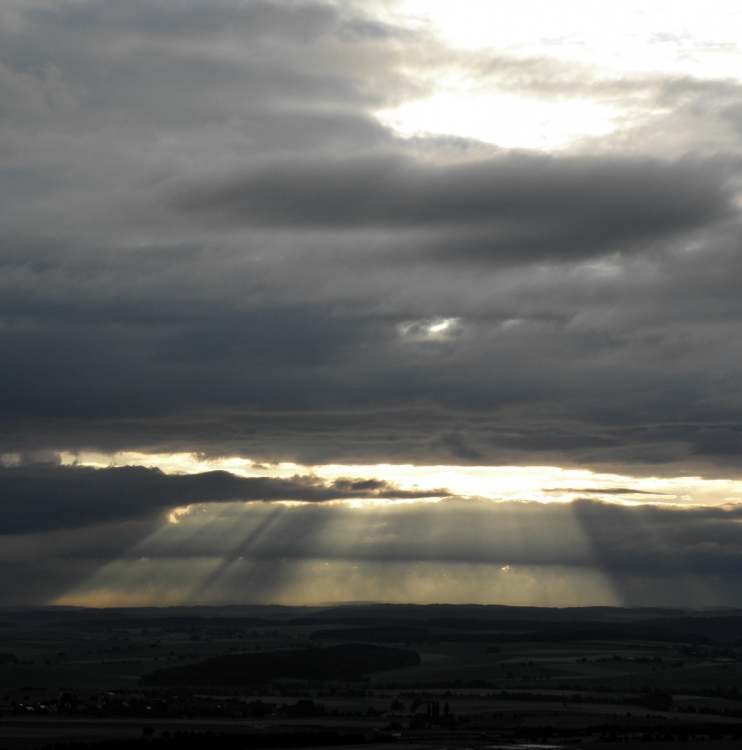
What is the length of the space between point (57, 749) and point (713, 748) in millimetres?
63040

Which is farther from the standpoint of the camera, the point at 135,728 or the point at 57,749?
the point at 135,728

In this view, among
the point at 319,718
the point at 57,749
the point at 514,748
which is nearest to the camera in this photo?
the point at 57,749

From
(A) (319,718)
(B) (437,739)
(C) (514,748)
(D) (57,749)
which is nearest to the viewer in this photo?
(D) (57,749)

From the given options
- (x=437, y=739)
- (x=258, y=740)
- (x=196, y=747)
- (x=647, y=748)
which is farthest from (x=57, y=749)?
(x=647, y=748)

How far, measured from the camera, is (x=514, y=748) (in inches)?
5748

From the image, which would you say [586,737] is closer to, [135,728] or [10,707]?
[135,728]

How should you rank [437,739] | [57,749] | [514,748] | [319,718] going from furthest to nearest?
[319,718], [437,739], [514,748], [57,749]

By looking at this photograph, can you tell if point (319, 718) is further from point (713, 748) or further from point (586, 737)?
point (713, 748)

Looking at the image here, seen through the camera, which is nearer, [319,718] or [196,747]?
[196,747]

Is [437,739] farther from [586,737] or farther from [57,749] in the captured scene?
[57,749]

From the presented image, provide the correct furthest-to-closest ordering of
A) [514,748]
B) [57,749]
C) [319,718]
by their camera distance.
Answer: [319,718], [514,748], [57,749]

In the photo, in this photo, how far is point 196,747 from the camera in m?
140

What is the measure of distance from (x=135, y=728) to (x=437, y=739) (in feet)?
109

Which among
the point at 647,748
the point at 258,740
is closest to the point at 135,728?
the point at 258,740
